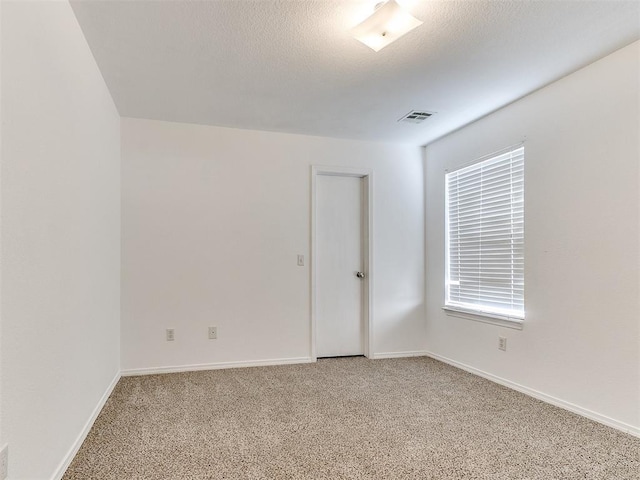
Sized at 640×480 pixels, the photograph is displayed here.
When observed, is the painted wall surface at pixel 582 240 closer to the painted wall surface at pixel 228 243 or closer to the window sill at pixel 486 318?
the window sill at pixel 486 318

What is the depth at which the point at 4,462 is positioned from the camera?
4.38 ft

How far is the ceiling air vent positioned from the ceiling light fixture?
4.73 ft

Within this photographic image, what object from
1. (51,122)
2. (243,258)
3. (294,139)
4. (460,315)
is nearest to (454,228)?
(460,315)

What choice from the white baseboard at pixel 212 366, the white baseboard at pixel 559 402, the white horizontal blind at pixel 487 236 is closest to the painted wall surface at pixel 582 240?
the white baseboard at pixel 559 402

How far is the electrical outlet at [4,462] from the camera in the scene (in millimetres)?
1315

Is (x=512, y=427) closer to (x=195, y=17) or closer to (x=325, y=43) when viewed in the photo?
(x=325, y=43)

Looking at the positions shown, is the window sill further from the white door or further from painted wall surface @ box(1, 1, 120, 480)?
painted wall surface @ box(1, 1, 120, 480)

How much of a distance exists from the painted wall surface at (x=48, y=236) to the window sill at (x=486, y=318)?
3.04 metres

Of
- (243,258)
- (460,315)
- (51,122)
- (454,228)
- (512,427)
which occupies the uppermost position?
(51,122)

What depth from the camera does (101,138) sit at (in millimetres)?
2906

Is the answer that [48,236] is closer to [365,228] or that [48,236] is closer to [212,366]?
[212,366]

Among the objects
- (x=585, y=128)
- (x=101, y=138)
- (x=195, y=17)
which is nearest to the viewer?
(x=195, y=17)

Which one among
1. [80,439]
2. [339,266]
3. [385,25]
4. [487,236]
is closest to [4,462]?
[80,439]

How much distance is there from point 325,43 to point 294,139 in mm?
1799
